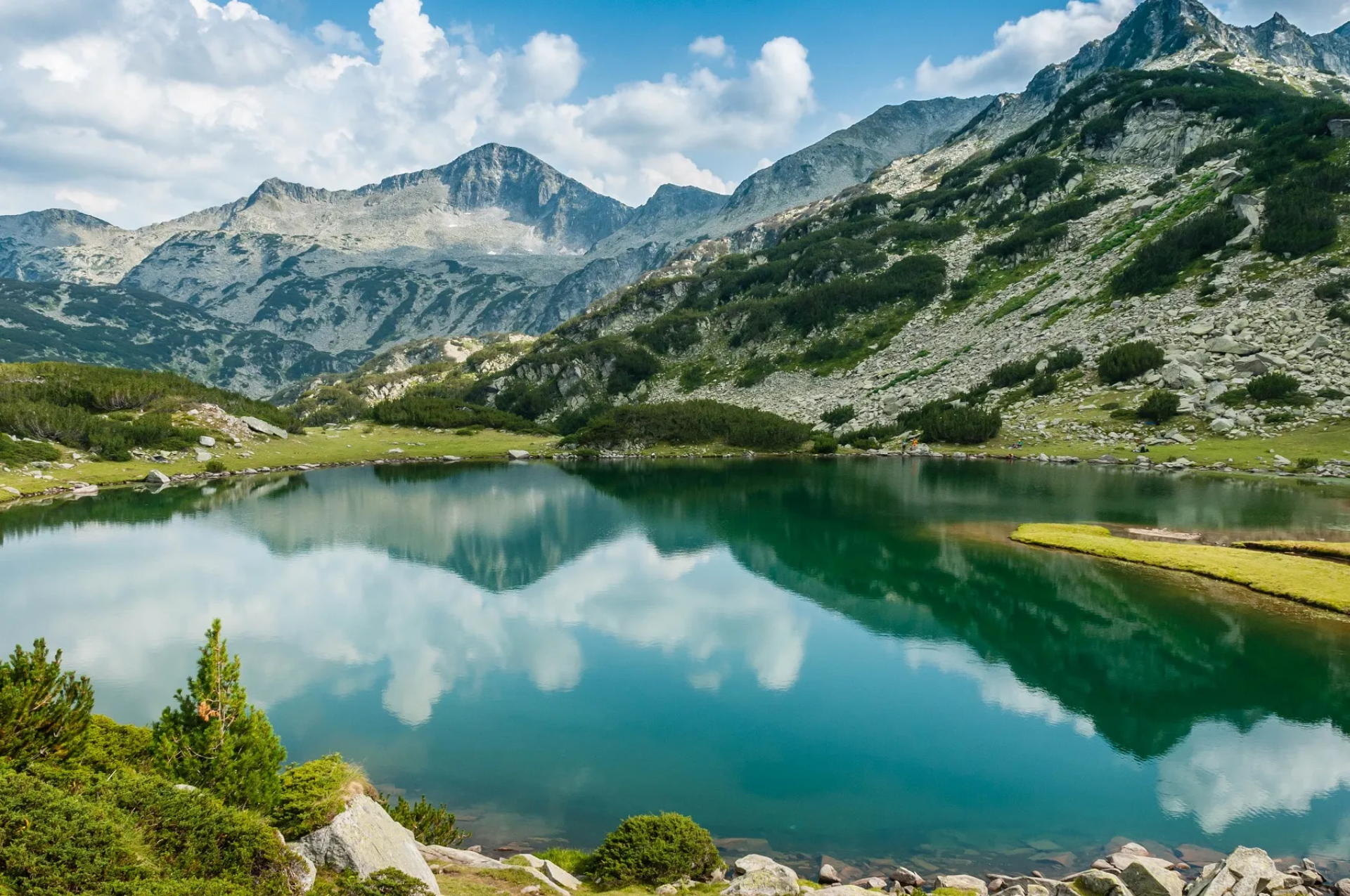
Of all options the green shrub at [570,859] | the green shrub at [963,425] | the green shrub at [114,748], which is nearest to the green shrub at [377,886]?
the green shrub at [114,748]

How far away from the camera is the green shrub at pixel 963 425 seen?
255ft

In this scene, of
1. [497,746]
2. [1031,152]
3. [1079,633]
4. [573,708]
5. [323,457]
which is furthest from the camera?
[1031,152]

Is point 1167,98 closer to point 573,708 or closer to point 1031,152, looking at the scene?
point 1031,152

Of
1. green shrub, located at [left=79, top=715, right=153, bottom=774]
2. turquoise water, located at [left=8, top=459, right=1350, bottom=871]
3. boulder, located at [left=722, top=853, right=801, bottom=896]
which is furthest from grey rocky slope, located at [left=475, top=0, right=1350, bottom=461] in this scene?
green shrub, located at [left=79, top=715, right=153, bottom=774]

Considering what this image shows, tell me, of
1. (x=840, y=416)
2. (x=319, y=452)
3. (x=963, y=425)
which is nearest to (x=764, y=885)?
(x=963, y=425)

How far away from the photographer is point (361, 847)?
9234 mm

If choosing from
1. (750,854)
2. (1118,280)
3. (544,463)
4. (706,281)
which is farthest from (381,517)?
(706,281)

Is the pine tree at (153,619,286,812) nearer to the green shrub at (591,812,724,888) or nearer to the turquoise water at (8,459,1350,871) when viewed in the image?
the green shrub at (591,812,724,888)

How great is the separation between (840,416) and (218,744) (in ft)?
298

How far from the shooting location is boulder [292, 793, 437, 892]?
29.7ft

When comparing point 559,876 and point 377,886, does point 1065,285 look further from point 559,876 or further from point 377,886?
point 377,886

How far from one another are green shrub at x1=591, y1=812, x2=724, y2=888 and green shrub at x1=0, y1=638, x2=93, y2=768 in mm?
8330

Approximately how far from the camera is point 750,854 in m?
12.7

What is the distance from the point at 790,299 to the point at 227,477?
101 m
